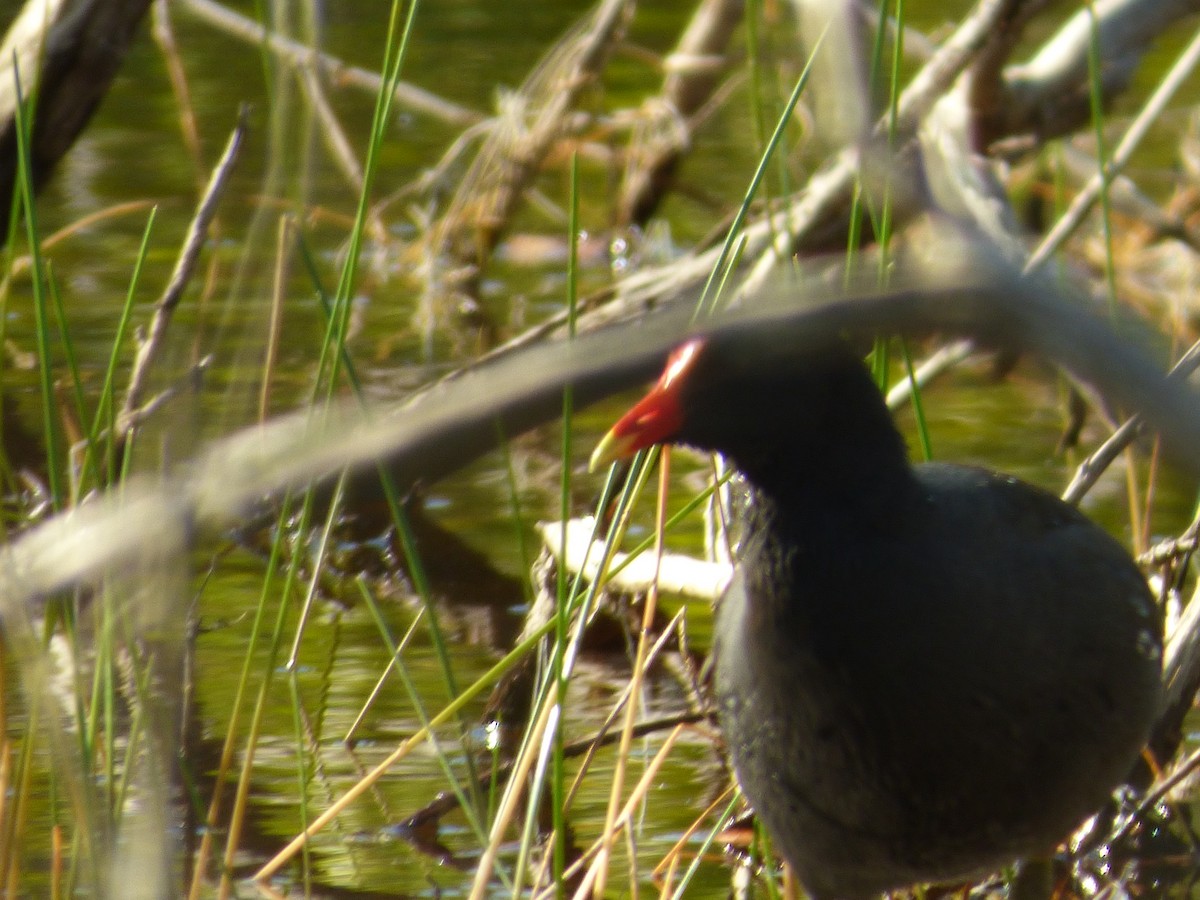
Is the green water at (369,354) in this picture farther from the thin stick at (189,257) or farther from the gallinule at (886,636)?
the gallinule at (886,636)

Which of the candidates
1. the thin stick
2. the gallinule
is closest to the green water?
the thin stick

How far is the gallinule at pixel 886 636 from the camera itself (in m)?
1.63

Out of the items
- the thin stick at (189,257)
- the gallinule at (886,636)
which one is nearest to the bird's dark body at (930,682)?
the gallinule at (886,636)

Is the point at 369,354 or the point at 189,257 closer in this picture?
the point at 189,257

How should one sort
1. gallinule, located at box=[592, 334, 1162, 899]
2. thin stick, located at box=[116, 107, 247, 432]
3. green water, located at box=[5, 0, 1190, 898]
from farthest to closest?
1. green water, located at box=[5, 0, 1190, 898]
2. thin stick, located at box=[116, 107, 247, 432]
3. gallinule, located at box=[592, 334, 1162, 899]

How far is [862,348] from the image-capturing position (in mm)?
1775

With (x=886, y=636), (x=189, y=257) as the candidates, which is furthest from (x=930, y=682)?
(x=189, y=257)

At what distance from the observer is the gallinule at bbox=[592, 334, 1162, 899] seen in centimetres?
163

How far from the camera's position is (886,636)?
64.7 inches

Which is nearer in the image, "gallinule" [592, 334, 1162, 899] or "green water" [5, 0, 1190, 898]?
"gallinule" [592, 334, 1162, 899]

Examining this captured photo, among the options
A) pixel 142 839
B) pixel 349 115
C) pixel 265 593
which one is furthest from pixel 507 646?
pixel 349 115

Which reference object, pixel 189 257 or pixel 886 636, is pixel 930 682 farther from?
pixel 189 257

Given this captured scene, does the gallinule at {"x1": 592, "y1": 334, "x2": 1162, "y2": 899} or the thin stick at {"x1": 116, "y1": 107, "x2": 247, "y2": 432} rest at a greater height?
the thin stick at {"x1": 116, "y1": 107, "x2": 247, "y2": 432}

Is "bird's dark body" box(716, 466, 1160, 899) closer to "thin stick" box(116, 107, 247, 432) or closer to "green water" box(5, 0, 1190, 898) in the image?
"green water" box(5, 0, 1190, 898)
